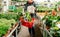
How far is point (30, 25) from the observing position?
19.7ft

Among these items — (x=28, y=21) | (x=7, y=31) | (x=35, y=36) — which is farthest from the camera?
(x=35, y=36)

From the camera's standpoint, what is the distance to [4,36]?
3729 millimetres

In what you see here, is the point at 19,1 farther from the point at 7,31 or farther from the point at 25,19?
the point at 7,31

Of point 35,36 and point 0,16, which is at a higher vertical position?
point 0,16

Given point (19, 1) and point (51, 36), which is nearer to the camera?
point (51, 36)

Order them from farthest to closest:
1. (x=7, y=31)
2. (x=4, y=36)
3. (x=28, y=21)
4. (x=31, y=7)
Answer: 1. (x=31, y=7)
2. (x=28, y=21)
3. (x=7, y=31)
4. (x=4, y=36)

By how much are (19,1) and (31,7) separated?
329 centimetres

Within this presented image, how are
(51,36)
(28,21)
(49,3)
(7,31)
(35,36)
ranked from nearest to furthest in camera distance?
(51,36), (7,31), (28,21), (35,36), (49,3)

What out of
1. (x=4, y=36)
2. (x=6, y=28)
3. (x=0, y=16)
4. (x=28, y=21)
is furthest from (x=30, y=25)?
(x=4, y=36)

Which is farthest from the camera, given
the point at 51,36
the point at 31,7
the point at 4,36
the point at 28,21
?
the point at 31,7

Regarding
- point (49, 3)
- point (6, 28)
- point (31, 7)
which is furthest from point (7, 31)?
A: point (49, 3)

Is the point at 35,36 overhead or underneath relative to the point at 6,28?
underneath

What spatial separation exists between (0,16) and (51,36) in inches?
124

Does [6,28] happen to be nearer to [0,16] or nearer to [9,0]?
[0,16]
